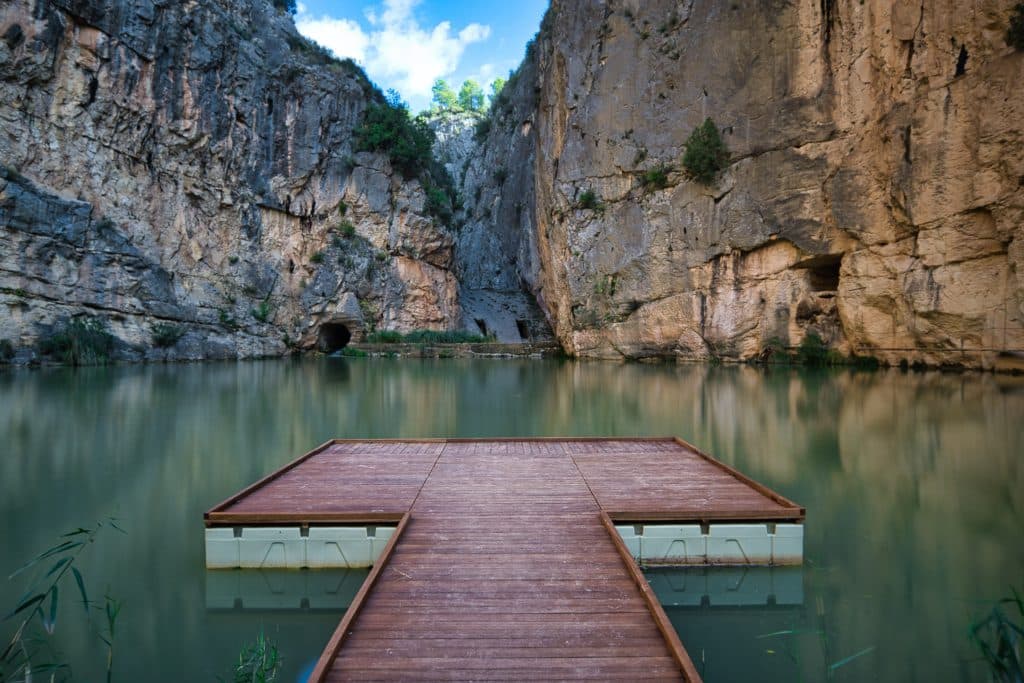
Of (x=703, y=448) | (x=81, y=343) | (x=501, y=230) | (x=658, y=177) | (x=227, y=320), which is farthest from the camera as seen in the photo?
(x=501, y=230)

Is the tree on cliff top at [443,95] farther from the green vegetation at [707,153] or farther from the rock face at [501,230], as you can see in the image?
the green vegetation at [707,153]

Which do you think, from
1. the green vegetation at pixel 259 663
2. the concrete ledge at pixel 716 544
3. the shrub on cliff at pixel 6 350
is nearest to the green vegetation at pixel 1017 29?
the concrete ledge at pixel 716 544

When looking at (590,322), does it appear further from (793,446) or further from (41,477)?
(41,477)

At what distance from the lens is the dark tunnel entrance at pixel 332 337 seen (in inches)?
1549

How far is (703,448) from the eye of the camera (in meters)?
9.16

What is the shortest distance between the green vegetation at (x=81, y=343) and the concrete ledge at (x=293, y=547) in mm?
26694

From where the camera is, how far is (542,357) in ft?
128

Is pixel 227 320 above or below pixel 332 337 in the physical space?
above

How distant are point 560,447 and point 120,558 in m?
5.09

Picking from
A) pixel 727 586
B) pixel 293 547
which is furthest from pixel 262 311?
pixel 727 586

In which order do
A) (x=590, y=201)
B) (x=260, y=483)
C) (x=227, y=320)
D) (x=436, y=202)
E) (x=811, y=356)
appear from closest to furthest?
1. (x=260, y=483)
2. (x=811, y=356)
3. (x=590, y=201)
4. (x=227, y=320)
5. (x=436, y=202)

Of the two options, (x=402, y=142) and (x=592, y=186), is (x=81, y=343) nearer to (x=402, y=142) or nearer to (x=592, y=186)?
(x=402, y=142)

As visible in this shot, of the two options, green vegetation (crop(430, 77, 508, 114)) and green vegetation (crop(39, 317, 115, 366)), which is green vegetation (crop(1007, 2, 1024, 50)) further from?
green vegetation (crop(430, 77, 508, 114))

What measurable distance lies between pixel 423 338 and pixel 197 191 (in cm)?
1623
